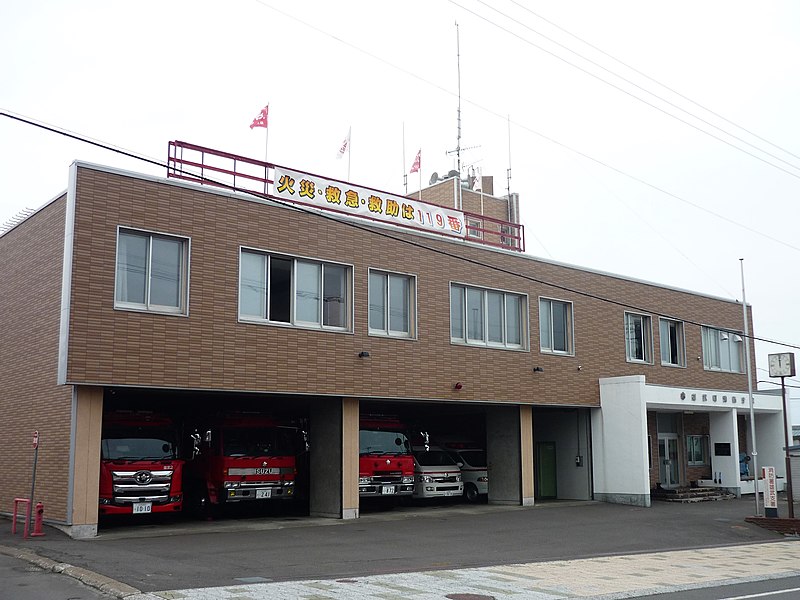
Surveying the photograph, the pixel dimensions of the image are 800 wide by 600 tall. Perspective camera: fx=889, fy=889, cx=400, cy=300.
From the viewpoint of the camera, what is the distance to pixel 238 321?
2014cm

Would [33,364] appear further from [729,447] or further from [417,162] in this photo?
[729,447]

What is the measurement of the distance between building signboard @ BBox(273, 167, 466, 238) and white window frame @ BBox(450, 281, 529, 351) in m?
1.64

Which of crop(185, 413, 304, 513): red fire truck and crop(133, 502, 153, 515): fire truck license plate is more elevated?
crop(185, 413, 304, 513): red fire truck

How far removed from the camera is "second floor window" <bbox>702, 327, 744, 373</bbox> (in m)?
34.9

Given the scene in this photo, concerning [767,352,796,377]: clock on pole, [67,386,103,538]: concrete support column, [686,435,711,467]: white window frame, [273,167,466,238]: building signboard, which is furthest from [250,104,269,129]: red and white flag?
[686,435,711,467]: white window frame

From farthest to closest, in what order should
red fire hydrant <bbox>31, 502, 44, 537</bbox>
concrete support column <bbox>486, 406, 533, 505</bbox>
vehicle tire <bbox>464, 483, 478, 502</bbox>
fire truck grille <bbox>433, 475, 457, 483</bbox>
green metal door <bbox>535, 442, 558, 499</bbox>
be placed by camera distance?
green metal door <bbox>535, 442, 558, 499</bbox> < vehicle tire <bbox>464, 483, 478, 502</bbox> < concrete support column <bbox>486, 406, 533, 505</bbox> < fire truck grille <bbox>433, 475, 457, 483</bbox> < red fire hydrant <bbox>31, 502, 44, 537</bbox>

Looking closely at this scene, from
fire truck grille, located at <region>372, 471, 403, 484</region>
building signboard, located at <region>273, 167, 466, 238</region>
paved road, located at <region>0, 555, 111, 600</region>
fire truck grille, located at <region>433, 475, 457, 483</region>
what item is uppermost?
building signboard, located at <region>273, 167, 466, 238</region>

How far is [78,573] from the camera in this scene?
501 inches

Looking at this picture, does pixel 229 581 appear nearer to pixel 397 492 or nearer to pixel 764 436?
pixel 397 492

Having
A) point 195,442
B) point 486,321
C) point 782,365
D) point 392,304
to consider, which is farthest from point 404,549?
point 782,365

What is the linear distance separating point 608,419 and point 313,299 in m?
12.1

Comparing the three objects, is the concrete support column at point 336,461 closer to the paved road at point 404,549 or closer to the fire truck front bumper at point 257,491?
the paved road at point 404,549

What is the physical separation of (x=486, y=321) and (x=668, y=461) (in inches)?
485

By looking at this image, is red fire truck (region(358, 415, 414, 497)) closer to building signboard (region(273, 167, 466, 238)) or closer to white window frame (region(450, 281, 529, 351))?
white window frame (region(450, 281, 529, 351))
